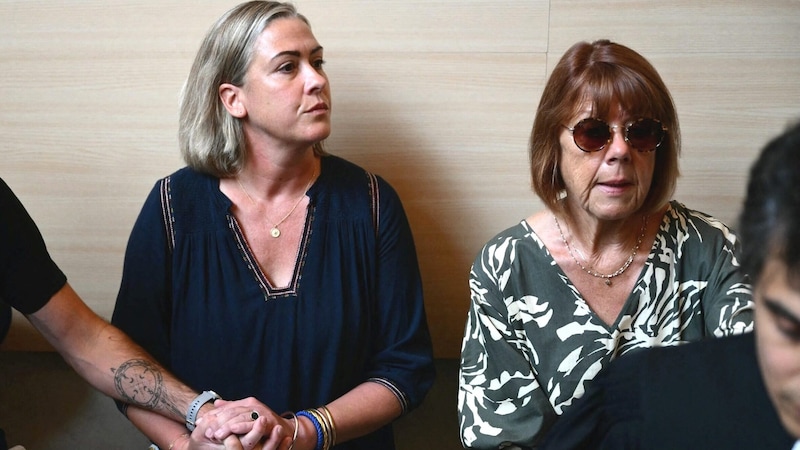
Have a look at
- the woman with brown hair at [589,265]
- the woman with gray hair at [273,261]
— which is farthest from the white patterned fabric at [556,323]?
the woman with gray hair at [273,261]

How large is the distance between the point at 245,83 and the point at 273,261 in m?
0.42

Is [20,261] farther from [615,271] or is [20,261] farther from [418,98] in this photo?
[615,271]

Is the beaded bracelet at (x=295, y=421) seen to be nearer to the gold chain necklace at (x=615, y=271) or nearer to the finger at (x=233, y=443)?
the finger at (x=233, y=443)

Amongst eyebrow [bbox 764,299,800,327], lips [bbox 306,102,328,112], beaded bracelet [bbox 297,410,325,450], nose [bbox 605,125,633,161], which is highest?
lips [bbox 306,102,328,112]

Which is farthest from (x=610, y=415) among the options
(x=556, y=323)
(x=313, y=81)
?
(x=313, y=81)

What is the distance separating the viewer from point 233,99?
2.03m

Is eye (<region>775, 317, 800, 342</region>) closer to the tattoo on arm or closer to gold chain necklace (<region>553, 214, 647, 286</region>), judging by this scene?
gold chain necklace (<region>553, 214, 647, 286</region>)

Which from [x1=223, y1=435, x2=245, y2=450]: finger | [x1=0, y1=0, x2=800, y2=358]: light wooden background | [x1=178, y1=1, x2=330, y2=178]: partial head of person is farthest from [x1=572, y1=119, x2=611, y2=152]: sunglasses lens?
[x1=223, y1=435, x2=245, y2=450]: finger

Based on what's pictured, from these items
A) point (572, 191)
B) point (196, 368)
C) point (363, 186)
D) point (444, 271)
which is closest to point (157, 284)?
point (196, 368)

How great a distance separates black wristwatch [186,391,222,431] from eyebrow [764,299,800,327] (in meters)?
1.34

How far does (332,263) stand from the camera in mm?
2010

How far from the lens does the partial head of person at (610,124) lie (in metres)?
1.74

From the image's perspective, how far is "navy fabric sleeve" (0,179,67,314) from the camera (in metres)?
1.74

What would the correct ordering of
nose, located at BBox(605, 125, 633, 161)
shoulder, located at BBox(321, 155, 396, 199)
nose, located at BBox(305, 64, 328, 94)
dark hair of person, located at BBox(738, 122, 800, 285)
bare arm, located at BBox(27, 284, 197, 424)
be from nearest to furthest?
dark hair of person, located at BBox(738, 122, 800, 285)
nose, located at BBox(605, 125, 633, 161)
bare arm, located at BBox(27, 284, 197, 424)
nose, located at BBox(305, 64, 328, 94)
shoulder, located at BBox(321, 155, 396, 199)
